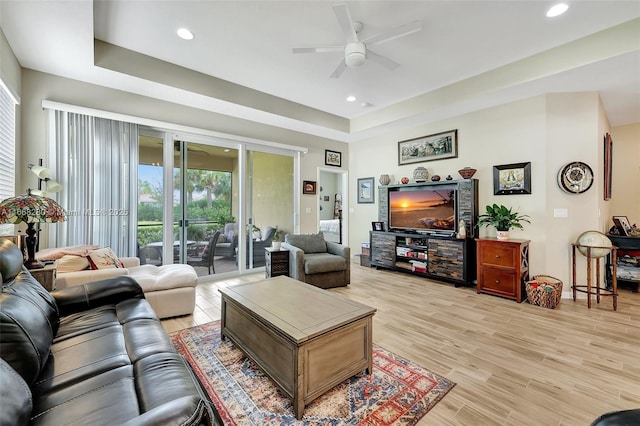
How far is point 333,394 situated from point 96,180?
12.5ft

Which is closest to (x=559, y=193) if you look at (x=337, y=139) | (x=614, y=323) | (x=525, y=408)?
(x=614, y=323)

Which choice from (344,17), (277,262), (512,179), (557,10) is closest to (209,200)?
(277,262)

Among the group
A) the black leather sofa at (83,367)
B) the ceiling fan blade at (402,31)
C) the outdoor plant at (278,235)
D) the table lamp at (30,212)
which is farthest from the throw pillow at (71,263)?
the ceiling fan blade at (402,31)

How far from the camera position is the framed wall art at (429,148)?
4676mm

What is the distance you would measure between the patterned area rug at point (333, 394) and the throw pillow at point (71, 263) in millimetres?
1448

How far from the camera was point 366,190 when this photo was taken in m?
6.16

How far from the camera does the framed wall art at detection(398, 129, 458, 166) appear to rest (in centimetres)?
468

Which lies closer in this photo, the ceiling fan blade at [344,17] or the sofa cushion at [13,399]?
the sofa cushion at [13,399]

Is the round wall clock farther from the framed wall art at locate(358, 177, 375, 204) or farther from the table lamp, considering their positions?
the table lamp

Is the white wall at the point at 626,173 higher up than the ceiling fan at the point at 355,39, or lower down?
lower down

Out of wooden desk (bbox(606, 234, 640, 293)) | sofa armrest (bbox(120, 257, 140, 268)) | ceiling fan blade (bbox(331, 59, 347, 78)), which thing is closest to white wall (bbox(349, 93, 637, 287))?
wooden desk (bbox(606, 234, 640, 293))

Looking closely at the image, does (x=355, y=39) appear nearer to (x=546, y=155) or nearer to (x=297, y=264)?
(x=297, y=264)

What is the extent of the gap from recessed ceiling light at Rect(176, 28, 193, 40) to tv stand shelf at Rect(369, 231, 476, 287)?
420 centimetres

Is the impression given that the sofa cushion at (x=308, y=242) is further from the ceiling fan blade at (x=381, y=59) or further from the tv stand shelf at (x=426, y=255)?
the ceiling fan blade at (x=381, y=59)
